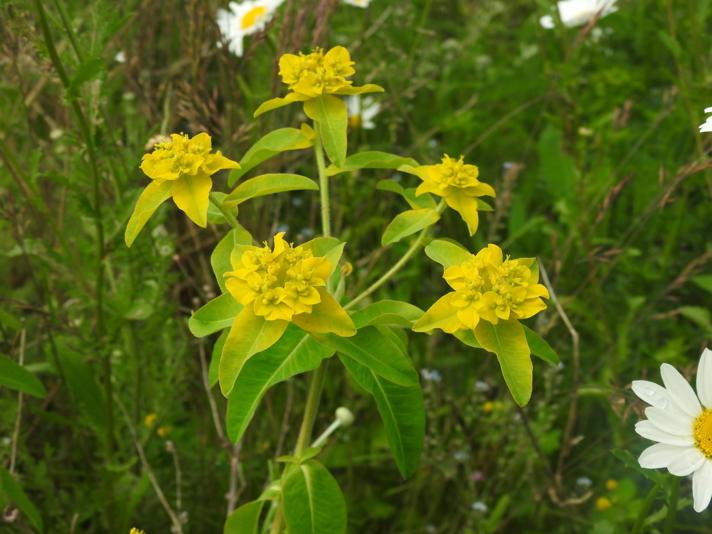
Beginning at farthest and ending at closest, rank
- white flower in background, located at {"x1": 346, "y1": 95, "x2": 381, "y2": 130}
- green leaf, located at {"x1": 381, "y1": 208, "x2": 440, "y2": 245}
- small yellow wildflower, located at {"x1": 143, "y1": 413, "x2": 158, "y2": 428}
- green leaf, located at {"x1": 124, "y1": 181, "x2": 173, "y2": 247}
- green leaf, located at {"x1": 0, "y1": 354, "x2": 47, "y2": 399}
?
white flower in background, located at {"x1": 346, "y1": 95, "x2": 381, "y2": 130}, small yellow wildflower, located at {"x1": 143, "y1": 413, "x2": 158, "y2": 428}, green leaf, located at {"x1": 0, "y1": 354, "x2": 47, "y2": 399}, green leaf, located at {"x1": 381, "y1": 208, "x2": 440, "y2": 245}, green leaf, located at {"x1": 124, "y1": 181, "x2": 173, "y2": 247}

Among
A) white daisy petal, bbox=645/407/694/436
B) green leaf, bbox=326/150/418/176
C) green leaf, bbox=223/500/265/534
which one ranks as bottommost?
green leaf, bbox=223/500/265/534

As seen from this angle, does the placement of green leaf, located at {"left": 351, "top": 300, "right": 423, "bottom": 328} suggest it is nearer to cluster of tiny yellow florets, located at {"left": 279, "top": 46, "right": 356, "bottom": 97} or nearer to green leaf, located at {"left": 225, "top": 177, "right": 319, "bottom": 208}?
green leaf, located at {"left": 225, "top": 177, "right": 319, "bottom": 208}

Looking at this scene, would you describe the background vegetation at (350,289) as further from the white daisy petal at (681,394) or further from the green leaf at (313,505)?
the green leaf at (313,505)

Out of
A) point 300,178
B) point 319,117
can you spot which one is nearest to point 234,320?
point 300,178

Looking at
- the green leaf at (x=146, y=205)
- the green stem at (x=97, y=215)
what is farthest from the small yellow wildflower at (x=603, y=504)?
the green leaf at (x=146, y=205)

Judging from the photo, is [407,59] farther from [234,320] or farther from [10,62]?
[234,320]

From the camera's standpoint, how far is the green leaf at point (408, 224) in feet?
3.74

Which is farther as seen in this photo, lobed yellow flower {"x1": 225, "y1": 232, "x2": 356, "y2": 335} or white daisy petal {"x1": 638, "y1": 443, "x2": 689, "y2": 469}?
white daisy petal {"x1": 638, "y1": 443, "x2": 689, "y2": 469}

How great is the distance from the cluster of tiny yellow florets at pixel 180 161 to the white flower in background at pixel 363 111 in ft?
3.92

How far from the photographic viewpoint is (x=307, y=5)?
1.80 m

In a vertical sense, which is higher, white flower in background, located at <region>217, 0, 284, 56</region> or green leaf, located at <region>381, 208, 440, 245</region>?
white flower in background, located at <region>217, 0, 284, 56</region>

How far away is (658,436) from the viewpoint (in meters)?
1.14

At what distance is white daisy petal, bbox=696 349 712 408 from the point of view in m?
1.17

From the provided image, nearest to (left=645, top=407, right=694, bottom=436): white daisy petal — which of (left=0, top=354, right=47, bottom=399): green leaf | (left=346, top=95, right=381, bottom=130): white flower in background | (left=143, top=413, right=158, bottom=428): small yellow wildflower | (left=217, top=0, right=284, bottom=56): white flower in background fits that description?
(left=0, top=354, right=47, bottom=399): green leaf
